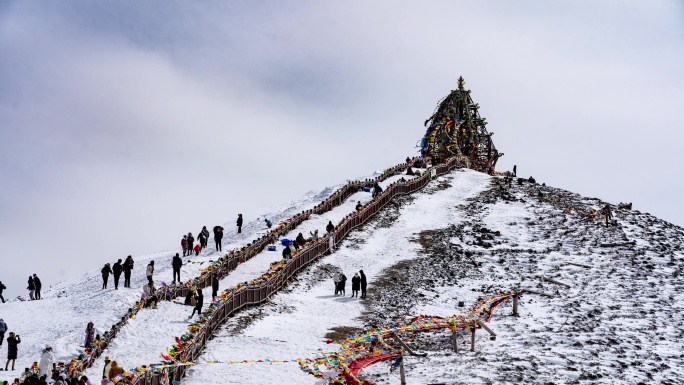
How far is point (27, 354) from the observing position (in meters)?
22.9

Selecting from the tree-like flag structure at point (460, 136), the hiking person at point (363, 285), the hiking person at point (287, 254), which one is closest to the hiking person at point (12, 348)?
the hiking person at point (287, 254)

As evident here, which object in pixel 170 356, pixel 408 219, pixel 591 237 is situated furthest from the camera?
pixel 408 219

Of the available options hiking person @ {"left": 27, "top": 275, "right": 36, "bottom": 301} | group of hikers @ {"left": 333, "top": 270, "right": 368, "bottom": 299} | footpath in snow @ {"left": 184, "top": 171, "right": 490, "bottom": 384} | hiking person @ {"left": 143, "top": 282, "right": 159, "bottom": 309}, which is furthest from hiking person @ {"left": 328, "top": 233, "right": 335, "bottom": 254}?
hiking person @ {"left": 27, "top": 275, "right": 36, "bottom": 301}

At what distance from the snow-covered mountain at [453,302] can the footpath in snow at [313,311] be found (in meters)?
0.07

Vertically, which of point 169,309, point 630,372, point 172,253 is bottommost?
point 630,372

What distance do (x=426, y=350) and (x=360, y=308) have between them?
5.85m

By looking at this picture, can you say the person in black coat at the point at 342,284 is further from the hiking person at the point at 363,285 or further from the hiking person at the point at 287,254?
the hiking person at the point at 287,254

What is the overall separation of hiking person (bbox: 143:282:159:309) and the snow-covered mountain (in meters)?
0.66

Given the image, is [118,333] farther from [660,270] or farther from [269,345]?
[660,270]

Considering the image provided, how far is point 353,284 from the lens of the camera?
94.5 feet

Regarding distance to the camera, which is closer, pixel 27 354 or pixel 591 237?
pixel 27 354

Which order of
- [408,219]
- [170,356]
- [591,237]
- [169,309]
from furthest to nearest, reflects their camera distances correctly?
[408,219] < [591,237] < [169,309] < [170,356]

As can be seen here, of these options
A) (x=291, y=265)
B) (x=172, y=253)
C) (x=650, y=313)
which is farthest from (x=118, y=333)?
(x=650, y=313)

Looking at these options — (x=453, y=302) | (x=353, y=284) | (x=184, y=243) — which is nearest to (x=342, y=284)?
(x=353, y=284)
